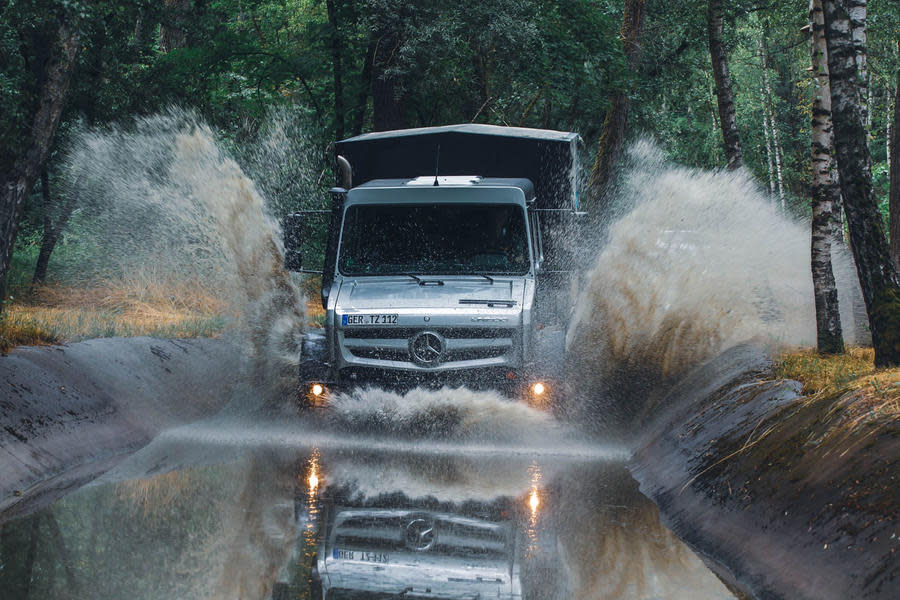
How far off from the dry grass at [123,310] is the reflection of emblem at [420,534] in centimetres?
845

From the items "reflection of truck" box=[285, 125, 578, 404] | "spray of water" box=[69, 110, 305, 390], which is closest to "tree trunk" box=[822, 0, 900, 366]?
"reflection of truck" box=[285, 125, 578, 404]

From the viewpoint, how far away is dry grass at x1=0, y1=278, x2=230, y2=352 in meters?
19.3

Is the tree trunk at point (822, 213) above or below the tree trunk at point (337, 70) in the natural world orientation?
below

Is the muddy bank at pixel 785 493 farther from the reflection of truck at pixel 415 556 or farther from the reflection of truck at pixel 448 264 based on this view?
the reflection of truck at pixel 448 264

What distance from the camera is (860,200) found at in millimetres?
12836

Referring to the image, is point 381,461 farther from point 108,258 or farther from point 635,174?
point 635,174

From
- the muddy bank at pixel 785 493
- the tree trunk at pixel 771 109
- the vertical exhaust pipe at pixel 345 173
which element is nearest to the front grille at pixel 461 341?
the muddy bank at pixel 785 493

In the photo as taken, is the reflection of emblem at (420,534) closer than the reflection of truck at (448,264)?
Yes

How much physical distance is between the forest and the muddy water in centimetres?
605

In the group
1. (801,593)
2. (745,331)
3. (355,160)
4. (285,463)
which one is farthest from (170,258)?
(801,593)

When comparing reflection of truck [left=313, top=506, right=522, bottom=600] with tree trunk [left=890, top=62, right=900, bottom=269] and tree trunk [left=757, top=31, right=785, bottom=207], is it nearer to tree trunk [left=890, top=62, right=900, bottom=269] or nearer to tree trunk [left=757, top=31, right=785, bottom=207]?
tree trunk [left=890, top=62, right=900, bottom=269]

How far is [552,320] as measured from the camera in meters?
15.6

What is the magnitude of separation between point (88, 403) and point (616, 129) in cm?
2432

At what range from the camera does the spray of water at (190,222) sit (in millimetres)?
17312
